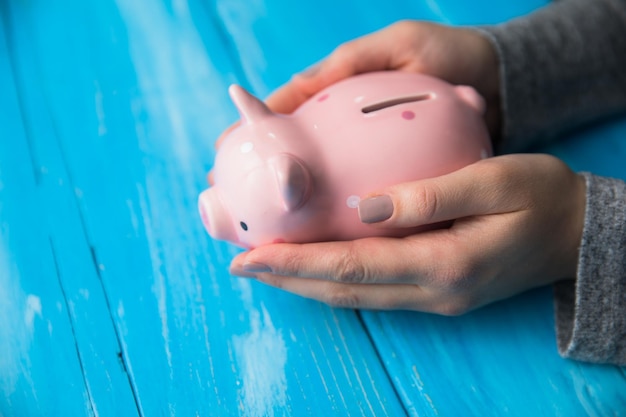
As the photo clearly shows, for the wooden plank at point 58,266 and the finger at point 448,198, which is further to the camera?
the wooden plank at point 58,266

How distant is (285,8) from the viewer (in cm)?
111

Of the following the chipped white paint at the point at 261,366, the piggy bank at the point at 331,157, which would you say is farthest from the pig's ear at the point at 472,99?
the chipped white paint at the point at 261,366

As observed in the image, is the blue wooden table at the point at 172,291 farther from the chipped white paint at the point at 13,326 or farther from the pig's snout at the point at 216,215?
the pig's snout at the point at 216,215

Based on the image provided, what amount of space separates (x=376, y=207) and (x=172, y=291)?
0.36 m

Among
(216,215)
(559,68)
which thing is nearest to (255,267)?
(216,215)

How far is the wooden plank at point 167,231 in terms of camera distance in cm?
73

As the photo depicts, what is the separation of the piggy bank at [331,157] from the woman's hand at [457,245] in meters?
0.03

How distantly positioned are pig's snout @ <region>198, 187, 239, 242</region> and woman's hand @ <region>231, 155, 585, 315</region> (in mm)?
44

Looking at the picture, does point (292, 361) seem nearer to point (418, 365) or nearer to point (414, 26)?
point (418, 365)

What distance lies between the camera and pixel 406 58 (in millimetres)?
820

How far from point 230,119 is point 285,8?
301 millimetres

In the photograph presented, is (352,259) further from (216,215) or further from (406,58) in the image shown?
(406,58)

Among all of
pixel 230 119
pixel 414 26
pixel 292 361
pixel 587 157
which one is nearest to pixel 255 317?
pixel 292 361

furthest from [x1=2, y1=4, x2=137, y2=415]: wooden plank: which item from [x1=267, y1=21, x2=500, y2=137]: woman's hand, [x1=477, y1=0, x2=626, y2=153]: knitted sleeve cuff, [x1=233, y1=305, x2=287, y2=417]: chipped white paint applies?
[x1=477, y1=0, x2=626, y2=153]: knitted sleeve cuff
